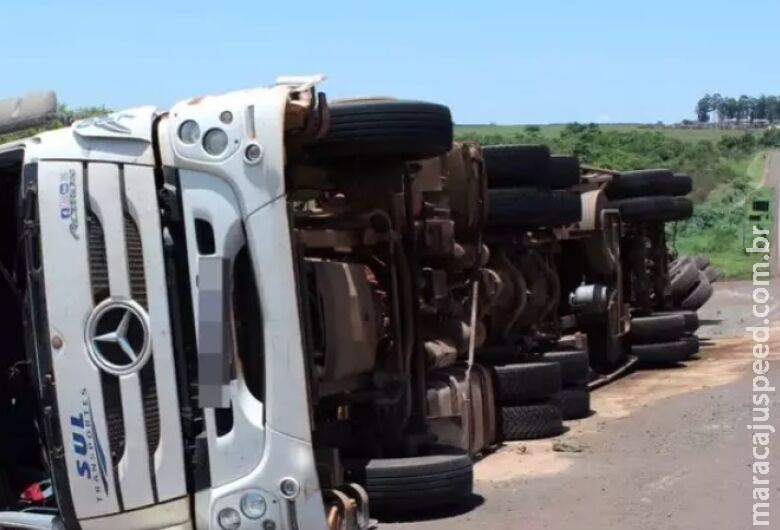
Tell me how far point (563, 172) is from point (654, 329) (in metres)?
3.73

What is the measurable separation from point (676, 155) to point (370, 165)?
60.3 m

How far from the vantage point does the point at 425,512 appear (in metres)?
6.09

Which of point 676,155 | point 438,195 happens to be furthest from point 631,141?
point 438,195

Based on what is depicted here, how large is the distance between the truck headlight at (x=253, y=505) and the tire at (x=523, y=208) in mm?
4888

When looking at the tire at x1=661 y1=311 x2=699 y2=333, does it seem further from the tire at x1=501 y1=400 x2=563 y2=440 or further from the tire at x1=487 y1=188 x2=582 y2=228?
the tire at x1=501 y1=400 x2=563 y2=440

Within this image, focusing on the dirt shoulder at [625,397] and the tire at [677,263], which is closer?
the dirt shoulder at [625,397]

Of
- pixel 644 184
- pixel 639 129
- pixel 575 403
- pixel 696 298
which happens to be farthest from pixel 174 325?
pixel 639 129

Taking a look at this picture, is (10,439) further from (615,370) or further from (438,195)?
(615,370)

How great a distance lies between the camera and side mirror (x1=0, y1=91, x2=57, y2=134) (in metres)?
4.58

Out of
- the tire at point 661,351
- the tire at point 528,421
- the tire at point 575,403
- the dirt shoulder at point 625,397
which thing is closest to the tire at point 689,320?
the dirt shoulder at point 625,397

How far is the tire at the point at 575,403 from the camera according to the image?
9438 millimetres

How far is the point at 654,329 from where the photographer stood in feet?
42.4

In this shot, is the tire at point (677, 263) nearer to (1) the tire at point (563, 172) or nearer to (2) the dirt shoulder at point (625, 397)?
(2) the dirt shoulder at point (625, 397)

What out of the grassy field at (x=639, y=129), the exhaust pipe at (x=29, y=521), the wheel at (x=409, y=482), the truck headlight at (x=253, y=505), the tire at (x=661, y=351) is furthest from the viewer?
the grassy field at (x=639, y=129)
